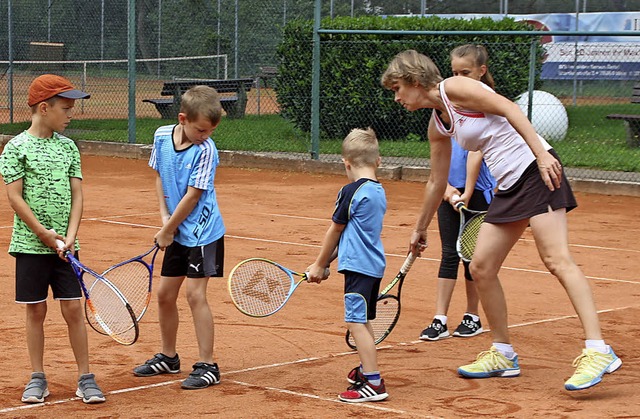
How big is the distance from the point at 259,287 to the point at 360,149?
87cm

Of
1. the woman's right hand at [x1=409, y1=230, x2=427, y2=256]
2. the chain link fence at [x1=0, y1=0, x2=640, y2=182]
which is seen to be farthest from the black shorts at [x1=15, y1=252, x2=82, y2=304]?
the chain link fence at [x1=0, y1=0, x2=640, y2=182]

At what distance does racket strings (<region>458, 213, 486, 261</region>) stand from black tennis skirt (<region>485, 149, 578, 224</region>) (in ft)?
3.26

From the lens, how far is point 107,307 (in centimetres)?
532

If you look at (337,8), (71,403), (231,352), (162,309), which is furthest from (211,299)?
(337,8)

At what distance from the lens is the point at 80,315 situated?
5293 mm

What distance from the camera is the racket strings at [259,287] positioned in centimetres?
542

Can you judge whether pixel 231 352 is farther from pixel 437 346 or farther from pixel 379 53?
pixel 379 53

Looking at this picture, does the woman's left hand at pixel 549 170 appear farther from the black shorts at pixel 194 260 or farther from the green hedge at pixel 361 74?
the green hedge at pixel 361 74

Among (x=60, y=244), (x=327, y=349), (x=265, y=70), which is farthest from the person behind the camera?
(x=265, y=70)

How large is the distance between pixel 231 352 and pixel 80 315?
4.00 ft

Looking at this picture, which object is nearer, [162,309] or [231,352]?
Result: [162,309]

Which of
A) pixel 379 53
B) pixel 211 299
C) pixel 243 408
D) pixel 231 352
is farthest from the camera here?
pixel 379 53

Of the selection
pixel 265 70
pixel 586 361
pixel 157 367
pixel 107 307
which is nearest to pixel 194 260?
pixel 107 307

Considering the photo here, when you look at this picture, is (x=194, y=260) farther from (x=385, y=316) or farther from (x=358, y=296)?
(x=385, y=316)
